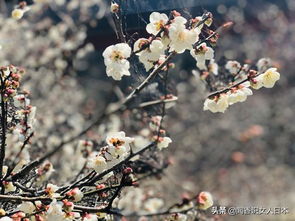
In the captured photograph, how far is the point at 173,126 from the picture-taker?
17.1ft

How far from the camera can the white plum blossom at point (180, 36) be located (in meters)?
1.58

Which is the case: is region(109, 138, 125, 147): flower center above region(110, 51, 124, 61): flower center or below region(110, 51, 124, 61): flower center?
below

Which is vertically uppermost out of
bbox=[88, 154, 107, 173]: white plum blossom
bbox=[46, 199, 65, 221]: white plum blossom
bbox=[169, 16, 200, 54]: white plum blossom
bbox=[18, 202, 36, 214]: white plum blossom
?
bbox=[169, 16, 200, 54]: white plum blossom

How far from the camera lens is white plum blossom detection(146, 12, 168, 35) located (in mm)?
1677

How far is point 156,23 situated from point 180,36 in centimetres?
15

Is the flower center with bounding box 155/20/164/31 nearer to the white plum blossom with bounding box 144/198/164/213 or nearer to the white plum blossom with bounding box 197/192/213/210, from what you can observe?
the white plum blossom with bounding box 197/192/213/210

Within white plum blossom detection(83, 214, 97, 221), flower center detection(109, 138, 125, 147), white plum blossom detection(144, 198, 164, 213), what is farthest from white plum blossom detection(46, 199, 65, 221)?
white plum blossom detection(144, 198, 164, 213)

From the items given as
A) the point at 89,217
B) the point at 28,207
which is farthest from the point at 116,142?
the point at 28,207

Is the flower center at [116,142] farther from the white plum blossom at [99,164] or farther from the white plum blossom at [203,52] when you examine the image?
the white plum blossom at [203,52]

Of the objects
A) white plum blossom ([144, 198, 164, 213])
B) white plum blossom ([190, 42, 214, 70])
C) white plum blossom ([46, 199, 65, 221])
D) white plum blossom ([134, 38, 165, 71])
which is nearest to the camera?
white plum blossom ([46, 199, 65, 221])

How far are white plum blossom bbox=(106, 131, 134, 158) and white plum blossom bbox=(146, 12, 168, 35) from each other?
0.44 m

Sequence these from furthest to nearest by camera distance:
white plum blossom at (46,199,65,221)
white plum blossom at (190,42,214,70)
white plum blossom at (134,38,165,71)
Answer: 1. white plum blossom at (190,42,214,70)
2. white plum blossom at (134,38,165,71)
3. white plum blossom at (46,199,65,221)

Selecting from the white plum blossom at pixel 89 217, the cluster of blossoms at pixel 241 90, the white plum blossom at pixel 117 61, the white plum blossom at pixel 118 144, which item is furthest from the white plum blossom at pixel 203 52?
the white plum blossom at pixel 89 217

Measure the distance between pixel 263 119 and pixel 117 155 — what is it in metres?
4.72
